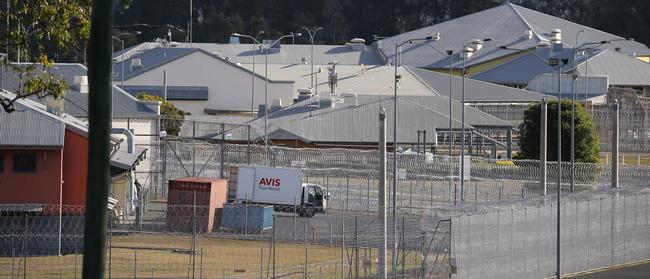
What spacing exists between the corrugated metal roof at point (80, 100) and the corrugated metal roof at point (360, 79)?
3093 centimetres

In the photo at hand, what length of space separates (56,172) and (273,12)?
421 ft

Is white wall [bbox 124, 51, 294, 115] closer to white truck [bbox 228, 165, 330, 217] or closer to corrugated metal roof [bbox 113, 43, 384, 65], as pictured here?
corrugated metal roof [bbox 113, 43, 384, 65]

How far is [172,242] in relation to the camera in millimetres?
38562

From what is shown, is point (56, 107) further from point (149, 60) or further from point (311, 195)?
point (149, 60)

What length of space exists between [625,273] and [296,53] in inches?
3599

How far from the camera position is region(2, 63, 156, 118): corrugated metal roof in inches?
2076

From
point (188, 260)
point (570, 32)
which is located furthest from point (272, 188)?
point (570, 32)

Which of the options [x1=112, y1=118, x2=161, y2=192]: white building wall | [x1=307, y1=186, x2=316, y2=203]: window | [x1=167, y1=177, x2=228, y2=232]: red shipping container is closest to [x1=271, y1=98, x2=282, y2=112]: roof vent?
[x1=112, y1=118, x2=161, y2=192]: white building wall

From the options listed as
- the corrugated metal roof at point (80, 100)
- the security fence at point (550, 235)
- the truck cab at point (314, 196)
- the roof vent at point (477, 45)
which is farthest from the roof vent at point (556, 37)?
the security fence at point (550, 235)

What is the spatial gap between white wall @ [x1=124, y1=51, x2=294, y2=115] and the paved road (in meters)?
55.8

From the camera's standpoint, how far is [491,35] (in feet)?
427

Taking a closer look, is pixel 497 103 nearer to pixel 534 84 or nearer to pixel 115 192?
pixel 534 84

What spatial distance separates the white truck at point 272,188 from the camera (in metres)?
50.6

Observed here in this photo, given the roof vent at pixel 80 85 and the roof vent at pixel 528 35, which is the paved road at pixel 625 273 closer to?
the roof vent at pixel 80 85
